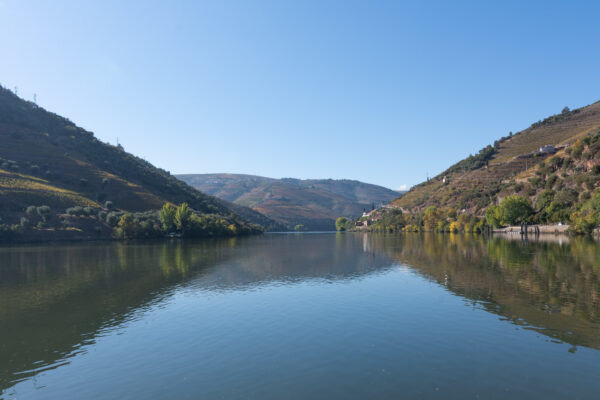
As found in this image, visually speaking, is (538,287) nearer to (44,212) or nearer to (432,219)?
(44,212)

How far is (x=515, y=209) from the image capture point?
13412 centimetres

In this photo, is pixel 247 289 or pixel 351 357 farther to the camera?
pixel 247 289

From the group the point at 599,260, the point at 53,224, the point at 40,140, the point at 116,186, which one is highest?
the point at 40,140

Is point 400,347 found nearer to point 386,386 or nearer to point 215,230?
point 386,386

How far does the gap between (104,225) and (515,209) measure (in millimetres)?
153549

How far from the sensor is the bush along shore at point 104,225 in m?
114

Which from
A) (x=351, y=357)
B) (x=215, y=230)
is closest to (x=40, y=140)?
(x=215, y=230)

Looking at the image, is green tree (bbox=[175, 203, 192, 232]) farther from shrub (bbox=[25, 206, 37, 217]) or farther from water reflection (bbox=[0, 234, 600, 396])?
water reflection (bbox=[0, 234, 600, 396])

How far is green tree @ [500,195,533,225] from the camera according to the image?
134 meters

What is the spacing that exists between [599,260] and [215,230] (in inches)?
5527

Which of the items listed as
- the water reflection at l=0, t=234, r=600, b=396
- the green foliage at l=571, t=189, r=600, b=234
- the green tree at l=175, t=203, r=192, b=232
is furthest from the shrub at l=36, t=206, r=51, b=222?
the green foliage at l=571, t=189, r=600, b=234

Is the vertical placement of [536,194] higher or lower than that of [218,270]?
higher

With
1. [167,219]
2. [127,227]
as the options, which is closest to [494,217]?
[167,219]

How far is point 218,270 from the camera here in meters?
52.4
